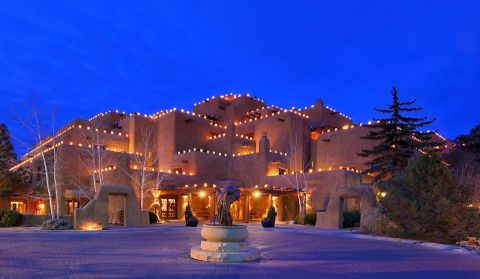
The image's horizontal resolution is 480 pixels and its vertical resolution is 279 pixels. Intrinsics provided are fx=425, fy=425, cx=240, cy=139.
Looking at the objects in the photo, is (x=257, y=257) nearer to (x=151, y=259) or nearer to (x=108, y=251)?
(x=151, y=259)

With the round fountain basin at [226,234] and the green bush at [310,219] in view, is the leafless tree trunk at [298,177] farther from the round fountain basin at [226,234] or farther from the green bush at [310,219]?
the round fountain basin at [226,234]

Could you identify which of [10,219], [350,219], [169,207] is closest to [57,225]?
[10,219]

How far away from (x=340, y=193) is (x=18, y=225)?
23.1 metres

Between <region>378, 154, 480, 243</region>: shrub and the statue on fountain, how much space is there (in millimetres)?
10168

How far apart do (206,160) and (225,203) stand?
31951mm

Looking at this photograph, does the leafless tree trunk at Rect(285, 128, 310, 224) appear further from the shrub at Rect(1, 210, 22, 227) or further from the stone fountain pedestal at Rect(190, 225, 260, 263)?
the stone fountain pedestal at Rect(190, 225, 260, 263)

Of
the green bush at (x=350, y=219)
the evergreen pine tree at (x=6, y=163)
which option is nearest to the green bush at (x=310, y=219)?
the green bush at (x=350, y=219)

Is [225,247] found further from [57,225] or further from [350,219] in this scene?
[350,219]

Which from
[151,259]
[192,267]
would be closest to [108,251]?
[151,259]

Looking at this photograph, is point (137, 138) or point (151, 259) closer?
point (151, 259)

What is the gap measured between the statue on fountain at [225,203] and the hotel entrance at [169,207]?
28.2 metres

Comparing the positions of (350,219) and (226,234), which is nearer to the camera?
(226,234)

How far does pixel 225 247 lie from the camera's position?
12562 millimetres

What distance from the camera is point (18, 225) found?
3066 centimetres
